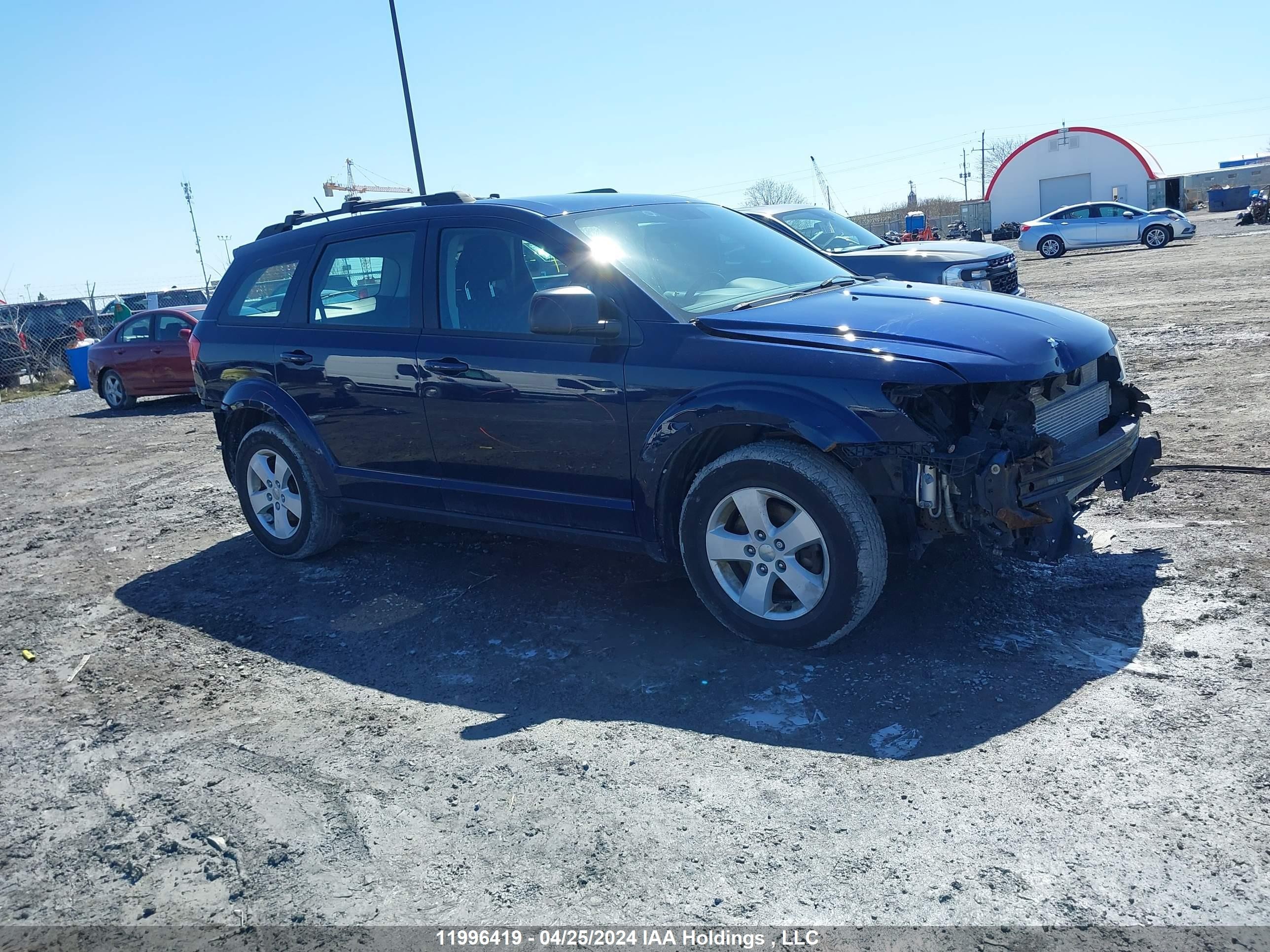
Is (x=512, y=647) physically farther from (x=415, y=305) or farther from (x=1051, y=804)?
(x=1051, y=804)

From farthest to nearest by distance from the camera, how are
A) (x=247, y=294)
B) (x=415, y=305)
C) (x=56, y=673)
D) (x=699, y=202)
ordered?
(x=247, y=294)
(x=699, y=202)
(x=415, y=305)
(x=56, y=673)

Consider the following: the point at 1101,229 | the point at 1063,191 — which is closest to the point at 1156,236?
the point at 1101,229

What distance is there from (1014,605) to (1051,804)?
1.62m

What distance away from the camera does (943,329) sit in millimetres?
4199

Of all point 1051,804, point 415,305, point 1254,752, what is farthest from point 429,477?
point 1254,752

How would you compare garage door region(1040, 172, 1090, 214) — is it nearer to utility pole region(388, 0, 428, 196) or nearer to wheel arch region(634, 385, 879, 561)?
utility pole region(388, 0, 428, 196)

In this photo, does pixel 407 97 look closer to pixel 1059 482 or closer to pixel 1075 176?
pixel 1059 482

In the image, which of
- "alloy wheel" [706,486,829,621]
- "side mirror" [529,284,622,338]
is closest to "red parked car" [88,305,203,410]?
"side mirror" [529,284,622,338]

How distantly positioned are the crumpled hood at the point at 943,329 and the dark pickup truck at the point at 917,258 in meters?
5.42

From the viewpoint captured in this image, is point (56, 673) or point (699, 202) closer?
point (56, 673)

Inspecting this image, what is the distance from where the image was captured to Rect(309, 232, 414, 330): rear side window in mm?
5473

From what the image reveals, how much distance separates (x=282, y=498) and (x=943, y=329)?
409cm

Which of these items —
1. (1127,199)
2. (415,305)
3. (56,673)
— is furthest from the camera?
(1127,199)

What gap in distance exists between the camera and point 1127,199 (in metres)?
57.5
